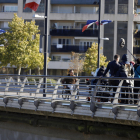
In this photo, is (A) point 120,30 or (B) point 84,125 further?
(A) point 120,30

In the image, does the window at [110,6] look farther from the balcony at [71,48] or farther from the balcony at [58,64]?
the balcony at [58,64]

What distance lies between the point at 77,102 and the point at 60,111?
595 mm

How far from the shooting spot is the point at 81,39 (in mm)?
52250

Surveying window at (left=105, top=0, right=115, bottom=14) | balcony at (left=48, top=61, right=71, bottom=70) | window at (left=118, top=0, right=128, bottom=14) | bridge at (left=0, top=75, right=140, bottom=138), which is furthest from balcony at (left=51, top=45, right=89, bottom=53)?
bridge at (left=0, top=75, right=140, bottom=138)

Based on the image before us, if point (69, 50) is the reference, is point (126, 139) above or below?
below

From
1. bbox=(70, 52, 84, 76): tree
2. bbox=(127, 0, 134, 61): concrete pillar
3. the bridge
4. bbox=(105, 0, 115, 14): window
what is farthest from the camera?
bbox=(105, 0, 115, 14): window

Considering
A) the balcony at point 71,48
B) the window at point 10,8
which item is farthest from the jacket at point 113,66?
the window at point 10,8

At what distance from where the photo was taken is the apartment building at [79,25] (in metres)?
50.4

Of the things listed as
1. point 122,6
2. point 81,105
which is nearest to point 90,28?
point 122,6

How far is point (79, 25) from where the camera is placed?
171ft

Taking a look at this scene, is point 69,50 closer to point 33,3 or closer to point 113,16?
point 113,16

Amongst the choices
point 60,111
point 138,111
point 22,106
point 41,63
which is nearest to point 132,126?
point 138,111

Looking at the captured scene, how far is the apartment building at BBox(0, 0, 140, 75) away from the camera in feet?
165

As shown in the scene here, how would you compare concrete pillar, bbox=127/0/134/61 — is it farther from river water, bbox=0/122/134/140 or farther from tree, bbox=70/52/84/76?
river water, bbox=0/122/134/140
